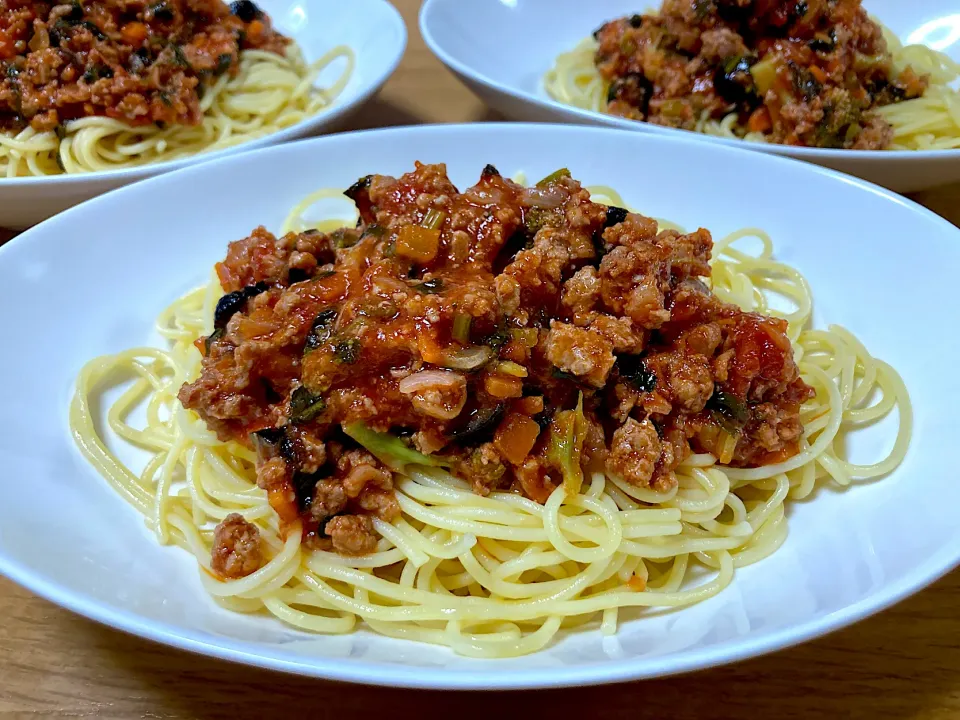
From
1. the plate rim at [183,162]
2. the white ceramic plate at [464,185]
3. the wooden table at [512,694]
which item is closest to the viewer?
the white ceramic plate at [464,185]

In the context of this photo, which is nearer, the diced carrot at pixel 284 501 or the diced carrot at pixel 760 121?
the diced carrot at pixel 284 501

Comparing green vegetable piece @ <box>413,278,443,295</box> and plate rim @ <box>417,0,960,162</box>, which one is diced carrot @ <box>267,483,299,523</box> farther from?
plate rim @ <box>417,0,960,162</box>

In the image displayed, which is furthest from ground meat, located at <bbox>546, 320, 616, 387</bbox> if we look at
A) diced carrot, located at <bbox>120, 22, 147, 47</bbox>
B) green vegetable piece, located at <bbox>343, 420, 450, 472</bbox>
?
diced carrot, located at <bbox>120, 22, 147, 47</bbox>

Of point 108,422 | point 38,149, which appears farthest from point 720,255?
point 38,149

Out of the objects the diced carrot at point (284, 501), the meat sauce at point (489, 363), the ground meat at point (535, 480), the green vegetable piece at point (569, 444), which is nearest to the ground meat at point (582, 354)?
the meat sauce at point (489, 363)

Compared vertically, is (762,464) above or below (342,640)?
above

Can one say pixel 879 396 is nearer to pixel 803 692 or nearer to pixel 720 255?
pixel 720 255

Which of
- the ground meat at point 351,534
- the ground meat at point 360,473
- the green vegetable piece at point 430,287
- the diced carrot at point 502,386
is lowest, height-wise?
the ground meat at point 351,534

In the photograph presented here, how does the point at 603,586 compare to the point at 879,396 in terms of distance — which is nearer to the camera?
A: the point at 603,586

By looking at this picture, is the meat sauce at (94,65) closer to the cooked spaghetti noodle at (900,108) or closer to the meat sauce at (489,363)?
the meat sauce at (489,363)
